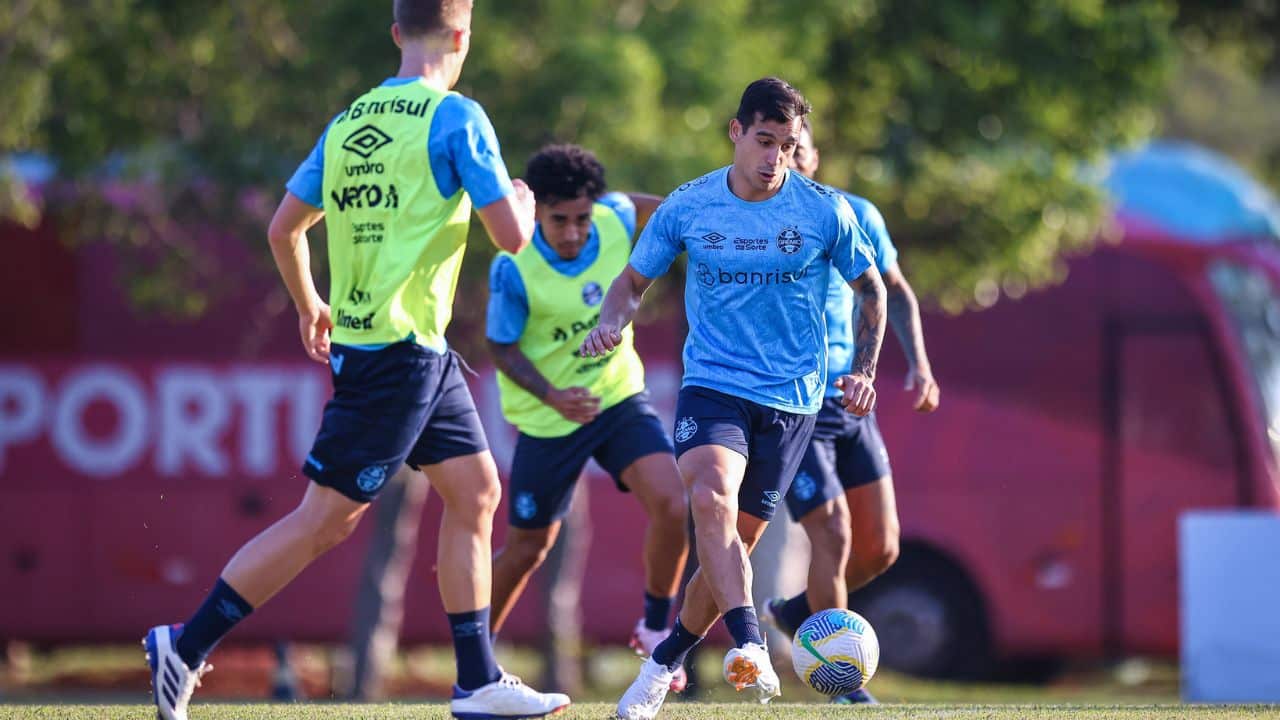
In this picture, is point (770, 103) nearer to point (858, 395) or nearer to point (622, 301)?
point (622, 301)

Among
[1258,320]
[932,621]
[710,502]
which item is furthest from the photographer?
[932,621]

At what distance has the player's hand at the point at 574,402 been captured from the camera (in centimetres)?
770

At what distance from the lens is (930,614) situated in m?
16.5

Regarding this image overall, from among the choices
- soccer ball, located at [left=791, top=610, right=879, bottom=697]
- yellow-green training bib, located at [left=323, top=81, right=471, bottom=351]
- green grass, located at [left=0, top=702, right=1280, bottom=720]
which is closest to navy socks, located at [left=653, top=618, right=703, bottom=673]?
green grass, located at [left=0, top=702, right=1280, bottom=720]

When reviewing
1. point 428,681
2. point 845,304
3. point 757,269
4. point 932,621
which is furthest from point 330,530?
point 428,681

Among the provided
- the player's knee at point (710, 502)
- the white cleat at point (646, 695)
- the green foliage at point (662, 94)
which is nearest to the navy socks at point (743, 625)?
the player's knee at point (710, 502)

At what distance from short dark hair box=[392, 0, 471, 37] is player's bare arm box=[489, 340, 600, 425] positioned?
1.99 m

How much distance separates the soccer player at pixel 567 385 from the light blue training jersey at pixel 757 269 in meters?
1.20

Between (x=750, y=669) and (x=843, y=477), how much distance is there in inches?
75.3

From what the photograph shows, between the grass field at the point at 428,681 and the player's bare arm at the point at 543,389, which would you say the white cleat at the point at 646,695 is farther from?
the grass field at the point at 428,681

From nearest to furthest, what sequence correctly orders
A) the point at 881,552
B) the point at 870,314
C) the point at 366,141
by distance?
the point at 366,141
the point at 870,314
the point at 881,552

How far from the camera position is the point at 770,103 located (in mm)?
6539

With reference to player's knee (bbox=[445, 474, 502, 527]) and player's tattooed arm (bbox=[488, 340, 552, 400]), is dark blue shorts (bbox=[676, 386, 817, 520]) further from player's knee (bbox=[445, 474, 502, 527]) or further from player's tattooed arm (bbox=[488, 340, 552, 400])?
player's tattooed arm (bbox=[488, 340, 552, 400])

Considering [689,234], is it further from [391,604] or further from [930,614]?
[930,614]
